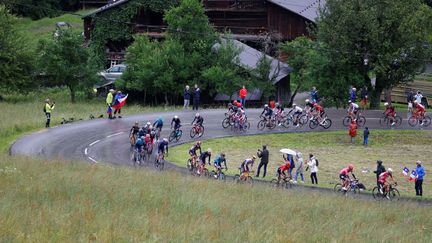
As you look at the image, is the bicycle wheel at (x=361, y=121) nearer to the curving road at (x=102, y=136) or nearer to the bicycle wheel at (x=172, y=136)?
the curving road at (x=102, y=136)

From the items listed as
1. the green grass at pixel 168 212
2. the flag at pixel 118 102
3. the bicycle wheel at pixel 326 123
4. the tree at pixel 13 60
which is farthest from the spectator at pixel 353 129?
the tree at pixel 13 60

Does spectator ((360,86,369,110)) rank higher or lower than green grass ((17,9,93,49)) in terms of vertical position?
lower

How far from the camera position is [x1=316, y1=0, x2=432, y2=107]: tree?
47094 mm

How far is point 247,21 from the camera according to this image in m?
66.3

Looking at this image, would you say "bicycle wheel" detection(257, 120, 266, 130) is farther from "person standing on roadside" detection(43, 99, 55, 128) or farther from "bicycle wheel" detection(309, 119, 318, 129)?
"person standing on roadside" detection(43, 99, 55, 128)

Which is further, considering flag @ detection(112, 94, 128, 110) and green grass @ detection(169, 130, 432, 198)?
flag @ detection(112, 94, 128, 110)

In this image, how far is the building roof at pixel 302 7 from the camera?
64.0 meters

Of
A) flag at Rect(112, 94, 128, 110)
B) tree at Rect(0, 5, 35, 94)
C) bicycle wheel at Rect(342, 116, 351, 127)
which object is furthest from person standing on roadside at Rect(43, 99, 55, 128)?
tree at Rect(0, 5, 35, 94)

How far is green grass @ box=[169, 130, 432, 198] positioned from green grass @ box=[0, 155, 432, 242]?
9889 mm

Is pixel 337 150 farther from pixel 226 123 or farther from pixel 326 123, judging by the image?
pixel 226 123

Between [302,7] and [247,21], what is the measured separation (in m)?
5.78

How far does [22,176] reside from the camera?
17484 millimetres

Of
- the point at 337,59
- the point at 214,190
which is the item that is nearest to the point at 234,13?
the point at 337,59

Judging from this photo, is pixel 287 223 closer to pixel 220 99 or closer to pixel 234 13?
pixel 220 99
